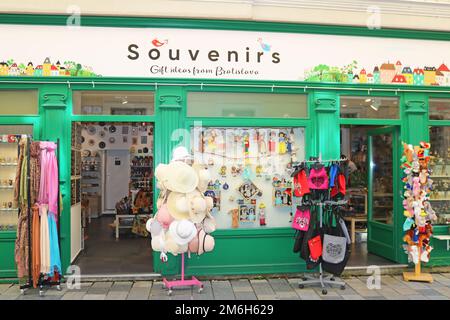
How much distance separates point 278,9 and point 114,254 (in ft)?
16.4

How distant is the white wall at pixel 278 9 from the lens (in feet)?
20.4

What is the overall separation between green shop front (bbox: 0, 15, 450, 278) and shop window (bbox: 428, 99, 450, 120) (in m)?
0.02

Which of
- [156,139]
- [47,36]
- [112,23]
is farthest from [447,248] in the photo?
[47,36]

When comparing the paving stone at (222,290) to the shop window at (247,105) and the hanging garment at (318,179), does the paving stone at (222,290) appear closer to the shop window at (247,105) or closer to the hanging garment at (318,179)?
the hanging garment at (318,179)

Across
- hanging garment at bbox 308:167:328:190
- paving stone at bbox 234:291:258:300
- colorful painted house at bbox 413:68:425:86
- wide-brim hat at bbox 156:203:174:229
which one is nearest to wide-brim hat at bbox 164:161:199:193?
wide-brim hat at bbox 156:203:174:229

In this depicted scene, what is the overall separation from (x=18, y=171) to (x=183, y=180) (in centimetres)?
218

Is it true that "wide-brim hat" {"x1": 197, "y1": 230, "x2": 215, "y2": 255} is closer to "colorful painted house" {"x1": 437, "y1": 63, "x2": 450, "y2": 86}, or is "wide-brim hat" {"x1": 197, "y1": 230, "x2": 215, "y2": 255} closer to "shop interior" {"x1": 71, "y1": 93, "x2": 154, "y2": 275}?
"shop interior" {"x1": 71, "y1": 93, "x2": 154, "y2": 275}

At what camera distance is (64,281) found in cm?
611

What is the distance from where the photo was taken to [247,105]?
6.54 m

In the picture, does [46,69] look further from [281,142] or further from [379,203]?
[379,203]

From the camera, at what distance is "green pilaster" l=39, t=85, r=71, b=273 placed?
617cm

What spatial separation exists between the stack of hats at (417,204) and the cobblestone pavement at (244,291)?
503 mm

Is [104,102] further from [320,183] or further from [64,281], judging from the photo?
[320,183]

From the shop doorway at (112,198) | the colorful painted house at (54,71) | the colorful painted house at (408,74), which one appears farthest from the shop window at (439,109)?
the colorful painted house at (54,71)
